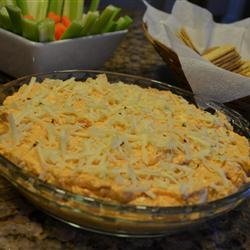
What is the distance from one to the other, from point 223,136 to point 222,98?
0.27 m

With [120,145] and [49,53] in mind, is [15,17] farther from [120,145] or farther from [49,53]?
[120,145]

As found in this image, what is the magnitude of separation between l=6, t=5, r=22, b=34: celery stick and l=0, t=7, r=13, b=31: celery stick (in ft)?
0.05

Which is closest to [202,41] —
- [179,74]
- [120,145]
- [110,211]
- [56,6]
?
[179,74]

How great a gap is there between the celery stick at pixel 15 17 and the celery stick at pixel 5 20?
1cm

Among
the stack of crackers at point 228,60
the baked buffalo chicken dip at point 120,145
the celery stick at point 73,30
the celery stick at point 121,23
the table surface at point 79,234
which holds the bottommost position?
the table surface at point 79,234

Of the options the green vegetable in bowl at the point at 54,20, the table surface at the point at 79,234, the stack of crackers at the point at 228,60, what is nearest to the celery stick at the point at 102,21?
the green vegetable in bowl at the point at 54,20

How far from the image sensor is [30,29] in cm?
108

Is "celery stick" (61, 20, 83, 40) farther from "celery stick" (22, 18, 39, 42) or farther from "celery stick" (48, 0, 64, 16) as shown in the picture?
"celery stick" (48, 0, 64, 16)

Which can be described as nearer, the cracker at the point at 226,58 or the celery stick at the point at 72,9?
the cracker at the point at 226,58

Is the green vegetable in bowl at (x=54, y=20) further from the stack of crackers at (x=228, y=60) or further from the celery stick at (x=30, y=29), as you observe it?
the stack of crackers at (x=228, y=60)

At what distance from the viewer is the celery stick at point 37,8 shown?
1.27 metres

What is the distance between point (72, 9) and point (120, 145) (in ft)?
2.39

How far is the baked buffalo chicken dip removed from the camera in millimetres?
642

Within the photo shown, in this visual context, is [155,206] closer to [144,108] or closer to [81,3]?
[144,108]
